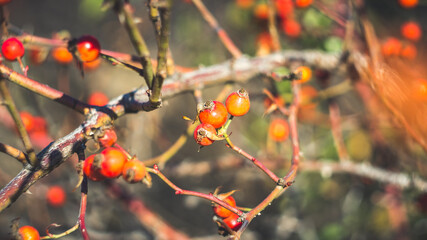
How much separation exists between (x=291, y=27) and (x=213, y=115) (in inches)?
64.1

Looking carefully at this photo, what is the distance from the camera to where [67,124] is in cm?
201

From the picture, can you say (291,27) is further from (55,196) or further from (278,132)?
(55,196)

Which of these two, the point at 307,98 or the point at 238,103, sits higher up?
the point at 307,98

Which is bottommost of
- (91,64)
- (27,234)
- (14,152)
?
(27,234)

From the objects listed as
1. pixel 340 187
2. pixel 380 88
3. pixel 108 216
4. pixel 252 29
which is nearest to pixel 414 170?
pixel 340 187

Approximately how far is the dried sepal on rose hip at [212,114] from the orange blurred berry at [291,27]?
1.59m

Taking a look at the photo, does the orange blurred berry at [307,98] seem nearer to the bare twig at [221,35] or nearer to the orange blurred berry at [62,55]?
the bare twig at [221,35]

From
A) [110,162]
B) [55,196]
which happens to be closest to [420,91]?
[110,162]

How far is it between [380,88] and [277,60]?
0.52 meters

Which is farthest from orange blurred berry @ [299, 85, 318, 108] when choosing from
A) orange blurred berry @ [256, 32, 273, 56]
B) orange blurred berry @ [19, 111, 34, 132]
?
orange blurred berry @ [19, 111, 34, 132]

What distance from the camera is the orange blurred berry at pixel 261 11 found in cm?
234

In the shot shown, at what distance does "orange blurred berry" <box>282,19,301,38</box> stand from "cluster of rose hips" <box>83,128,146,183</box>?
1704 mm

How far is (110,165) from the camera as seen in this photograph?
90cm

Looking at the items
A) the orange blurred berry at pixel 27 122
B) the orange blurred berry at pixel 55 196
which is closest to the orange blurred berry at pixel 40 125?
the orange blurred berry at pixel 27 122
